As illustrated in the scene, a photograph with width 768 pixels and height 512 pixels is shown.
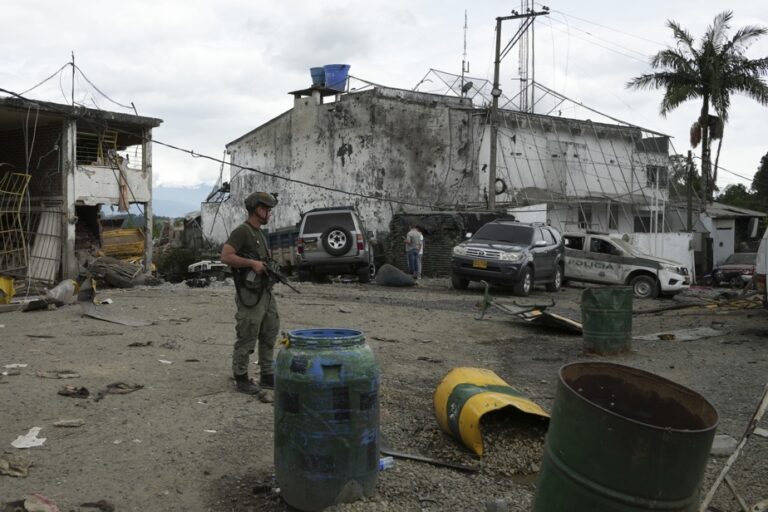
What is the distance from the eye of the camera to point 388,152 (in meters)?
27.7

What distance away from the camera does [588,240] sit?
64.3ft

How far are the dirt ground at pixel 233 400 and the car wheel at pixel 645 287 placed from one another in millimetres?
5634

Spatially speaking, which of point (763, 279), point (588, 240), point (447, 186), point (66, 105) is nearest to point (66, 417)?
point (763, 279)

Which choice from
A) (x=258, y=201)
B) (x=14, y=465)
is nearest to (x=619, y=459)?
(x=14, y=465)

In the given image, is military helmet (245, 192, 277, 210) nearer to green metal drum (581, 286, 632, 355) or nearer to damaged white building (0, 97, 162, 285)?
green metal drum (581, 286, 632, 355)

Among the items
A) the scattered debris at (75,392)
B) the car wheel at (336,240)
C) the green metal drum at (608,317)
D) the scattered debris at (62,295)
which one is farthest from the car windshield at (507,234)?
the scattered debris at (75,392)

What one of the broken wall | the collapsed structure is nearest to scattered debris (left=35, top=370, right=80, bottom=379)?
the collapsed structure

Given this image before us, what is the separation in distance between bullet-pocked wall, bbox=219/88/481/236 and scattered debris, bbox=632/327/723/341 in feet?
50.3

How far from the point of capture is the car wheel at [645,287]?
1845 cm

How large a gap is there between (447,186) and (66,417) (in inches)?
909

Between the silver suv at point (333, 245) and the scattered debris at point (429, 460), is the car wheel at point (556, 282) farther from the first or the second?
the scattered debris at point (429, 460)

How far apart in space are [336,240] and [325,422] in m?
14.3

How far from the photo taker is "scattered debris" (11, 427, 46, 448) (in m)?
4.63

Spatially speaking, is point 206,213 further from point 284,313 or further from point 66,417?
point 66,417
